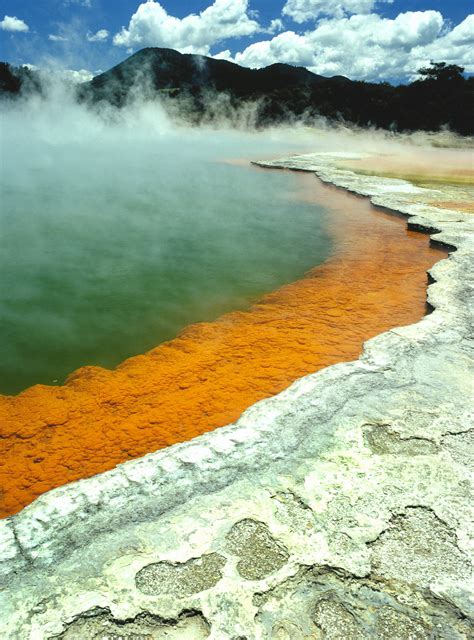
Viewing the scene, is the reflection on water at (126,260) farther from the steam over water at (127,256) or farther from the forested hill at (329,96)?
the forested hill at (329,96)

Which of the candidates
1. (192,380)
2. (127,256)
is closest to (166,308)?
(192,380)

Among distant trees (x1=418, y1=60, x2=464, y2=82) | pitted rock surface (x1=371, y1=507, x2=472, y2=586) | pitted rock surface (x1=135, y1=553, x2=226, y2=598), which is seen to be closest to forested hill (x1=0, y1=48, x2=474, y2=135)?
distant trees (x1=418, y1=60, x2=464, y2=82)

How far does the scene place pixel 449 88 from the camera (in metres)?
25.6

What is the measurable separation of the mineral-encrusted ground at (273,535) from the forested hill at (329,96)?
25326mm

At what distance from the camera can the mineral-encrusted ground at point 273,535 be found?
4.03 feet

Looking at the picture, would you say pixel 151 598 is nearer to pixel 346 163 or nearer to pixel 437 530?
pixel 437 530

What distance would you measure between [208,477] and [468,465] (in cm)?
98

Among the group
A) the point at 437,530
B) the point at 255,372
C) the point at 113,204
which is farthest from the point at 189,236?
the point at 437,530

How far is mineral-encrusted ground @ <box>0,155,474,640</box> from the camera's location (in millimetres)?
1229

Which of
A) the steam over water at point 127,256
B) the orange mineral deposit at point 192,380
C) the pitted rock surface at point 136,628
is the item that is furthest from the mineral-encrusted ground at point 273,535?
the steam over water at point 127,256

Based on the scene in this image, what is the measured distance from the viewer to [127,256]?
189 inches

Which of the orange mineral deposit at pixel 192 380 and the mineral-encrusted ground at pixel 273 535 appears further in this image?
the orange mineral deposit at pixel 192 380

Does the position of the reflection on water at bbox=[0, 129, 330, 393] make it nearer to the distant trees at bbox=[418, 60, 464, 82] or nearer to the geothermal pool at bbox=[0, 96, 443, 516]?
the geothermal pool at bbox=[0, 96, 443, 516]

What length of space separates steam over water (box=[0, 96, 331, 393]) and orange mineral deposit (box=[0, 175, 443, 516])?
9.2 inches
